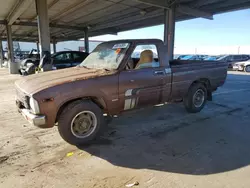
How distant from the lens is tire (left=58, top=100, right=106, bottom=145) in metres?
3.40

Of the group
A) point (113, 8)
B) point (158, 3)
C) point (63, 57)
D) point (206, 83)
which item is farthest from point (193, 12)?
point (63, 57)

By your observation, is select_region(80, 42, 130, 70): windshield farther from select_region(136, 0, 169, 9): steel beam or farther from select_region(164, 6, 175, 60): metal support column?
select_region(164, 6, 175, 60): metal support column

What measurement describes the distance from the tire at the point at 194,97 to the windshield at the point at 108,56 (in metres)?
2.24

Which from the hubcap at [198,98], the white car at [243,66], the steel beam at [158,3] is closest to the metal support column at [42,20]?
the steel beam at [158,3]

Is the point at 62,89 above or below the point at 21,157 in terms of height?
above

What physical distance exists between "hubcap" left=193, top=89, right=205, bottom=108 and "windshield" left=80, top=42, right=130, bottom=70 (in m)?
2.48

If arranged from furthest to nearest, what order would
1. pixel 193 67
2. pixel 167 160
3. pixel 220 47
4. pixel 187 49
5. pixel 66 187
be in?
pixel 187 49 < pixel 220 47 < pixel 193 67 < pixel 167 160 < pixel 66 187

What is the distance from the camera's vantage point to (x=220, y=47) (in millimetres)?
38938

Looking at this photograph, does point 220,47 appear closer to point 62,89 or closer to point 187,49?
point 187,49

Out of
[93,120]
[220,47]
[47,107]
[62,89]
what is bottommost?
[93,120]

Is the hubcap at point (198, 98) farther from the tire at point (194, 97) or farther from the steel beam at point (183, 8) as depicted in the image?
the steel beam at point (183, 8)

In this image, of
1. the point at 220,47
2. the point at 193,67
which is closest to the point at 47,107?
the point at 193,67

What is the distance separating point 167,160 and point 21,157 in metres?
2.30

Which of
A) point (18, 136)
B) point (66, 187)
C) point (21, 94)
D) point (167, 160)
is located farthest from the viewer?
point (18, 136)
